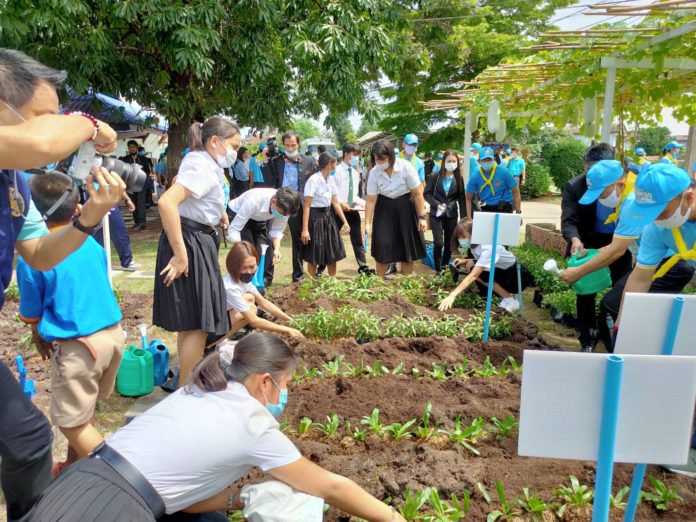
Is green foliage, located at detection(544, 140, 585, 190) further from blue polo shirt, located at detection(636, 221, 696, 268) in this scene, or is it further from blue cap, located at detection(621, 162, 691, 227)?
blue cap, located at detection(621, 162, 691, 227)

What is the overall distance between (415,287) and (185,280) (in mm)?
3576

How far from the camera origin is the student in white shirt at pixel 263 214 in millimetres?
5254

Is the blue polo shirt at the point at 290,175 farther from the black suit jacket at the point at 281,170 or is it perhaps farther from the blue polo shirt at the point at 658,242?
the blue polo shirt at the point at 658,242

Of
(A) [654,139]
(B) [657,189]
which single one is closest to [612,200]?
(B) [657,189]

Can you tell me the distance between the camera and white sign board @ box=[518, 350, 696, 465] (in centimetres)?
151

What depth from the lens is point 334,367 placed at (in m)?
4.21

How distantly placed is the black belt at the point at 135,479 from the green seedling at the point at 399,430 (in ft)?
5.14

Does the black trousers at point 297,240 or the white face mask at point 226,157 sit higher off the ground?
the white face mask at point 226,157

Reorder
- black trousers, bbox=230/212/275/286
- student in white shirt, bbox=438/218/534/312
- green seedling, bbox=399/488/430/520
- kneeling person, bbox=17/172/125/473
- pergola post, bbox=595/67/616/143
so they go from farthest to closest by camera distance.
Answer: black trousers, bbox=230/212/275/286 → pergola post, bbox=595/67/616/143 → student in white shirt, bbox=438/218/534/312 → kneeling person, bbox=17/172/125/473 → green seedling, bbox=399/488/430/520

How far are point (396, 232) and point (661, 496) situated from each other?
4729 millimetres

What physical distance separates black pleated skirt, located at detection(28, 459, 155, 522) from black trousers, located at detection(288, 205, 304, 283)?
516 cm

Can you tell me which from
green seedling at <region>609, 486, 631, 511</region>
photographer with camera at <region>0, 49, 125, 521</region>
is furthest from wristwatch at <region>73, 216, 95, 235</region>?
green seedling at <region>609, 486, 631, 511</region>

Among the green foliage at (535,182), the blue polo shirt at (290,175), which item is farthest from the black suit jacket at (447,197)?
the green foliage at (535,182)

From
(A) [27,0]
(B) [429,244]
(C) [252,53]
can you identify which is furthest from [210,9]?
(B) [429,244]
